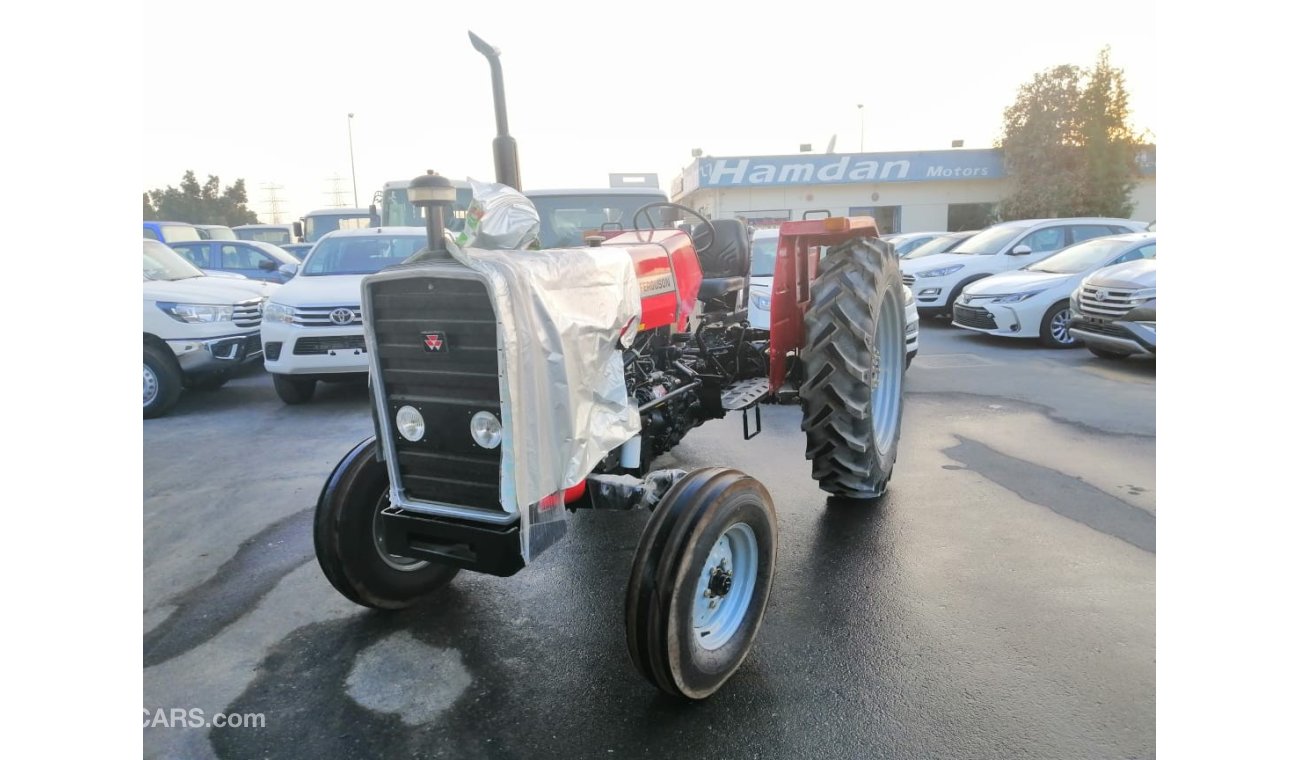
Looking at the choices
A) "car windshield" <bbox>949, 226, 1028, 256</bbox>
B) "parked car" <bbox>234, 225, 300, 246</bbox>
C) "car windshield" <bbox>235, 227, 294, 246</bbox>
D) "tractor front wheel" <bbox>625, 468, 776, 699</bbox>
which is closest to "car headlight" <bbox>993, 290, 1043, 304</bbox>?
"car windshield" <bbox>949, 226, 1028, 256</bbox>

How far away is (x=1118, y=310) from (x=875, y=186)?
19929 mm

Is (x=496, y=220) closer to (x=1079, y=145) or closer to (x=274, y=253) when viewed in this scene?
(x=274, y=253)

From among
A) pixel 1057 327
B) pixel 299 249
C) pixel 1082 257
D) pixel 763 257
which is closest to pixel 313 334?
pixel 763 257

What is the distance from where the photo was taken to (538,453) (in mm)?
2322

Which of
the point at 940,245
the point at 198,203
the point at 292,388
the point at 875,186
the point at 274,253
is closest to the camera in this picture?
the point at 292,388

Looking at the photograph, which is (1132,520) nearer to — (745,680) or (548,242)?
(745,680)

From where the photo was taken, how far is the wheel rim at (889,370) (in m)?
4.41

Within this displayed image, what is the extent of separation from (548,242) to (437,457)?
4.57 metres

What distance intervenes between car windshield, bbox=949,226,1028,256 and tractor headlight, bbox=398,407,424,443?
11556mm

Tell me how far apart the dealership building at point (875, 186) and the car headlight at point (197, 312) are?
19769 mm

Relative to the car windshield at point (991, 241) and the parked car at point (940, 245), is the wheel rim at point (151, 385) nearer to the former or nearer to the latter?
the car windshield at point (991, 241)

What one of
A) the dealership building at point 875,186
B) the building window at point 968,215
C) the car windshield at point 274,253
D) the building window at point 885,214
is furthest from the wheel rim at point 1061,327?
the building window at point 968,215

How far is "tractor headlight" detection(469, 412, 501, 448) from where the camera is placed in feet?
7.86

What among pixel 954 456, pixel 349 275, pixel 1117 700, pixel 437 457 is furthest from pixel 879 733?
pixel 349 275
